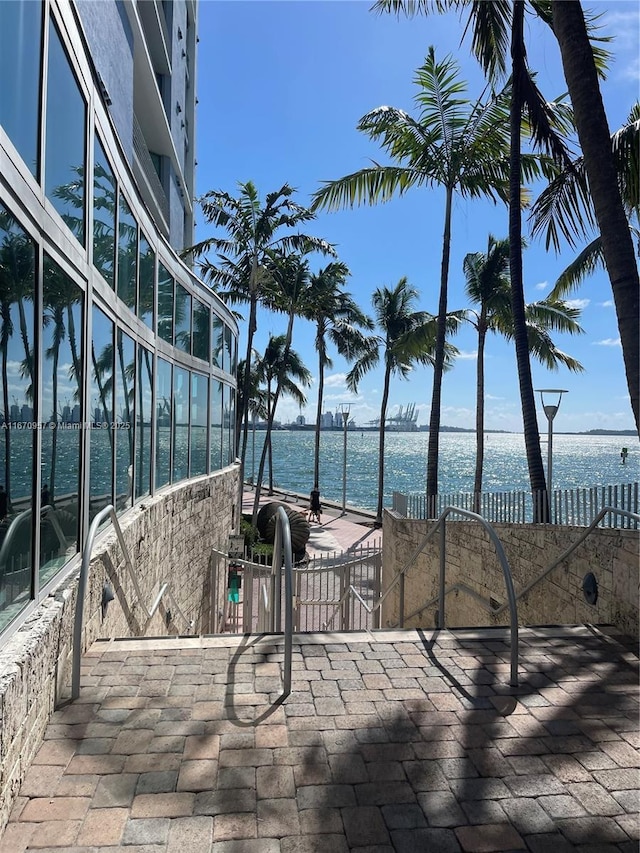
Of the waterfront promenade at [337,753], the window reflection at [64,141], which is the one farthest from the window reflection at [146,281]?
the waterfront promenade at [337,753]

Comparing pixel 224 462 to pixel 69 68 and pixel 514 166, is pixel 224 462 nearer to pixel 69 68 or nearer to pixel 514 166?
pixel 514 166

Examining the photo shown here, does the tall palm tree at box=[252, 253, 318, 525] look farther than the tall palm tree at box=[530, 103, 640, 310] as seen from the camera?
Yes

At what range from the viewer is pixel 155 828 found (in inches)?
88.9

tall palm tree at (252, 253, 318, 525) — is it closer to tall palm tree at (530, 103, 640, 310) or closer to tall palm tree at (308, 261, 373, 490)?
tall palm tree at (308, 261, 373, 490)

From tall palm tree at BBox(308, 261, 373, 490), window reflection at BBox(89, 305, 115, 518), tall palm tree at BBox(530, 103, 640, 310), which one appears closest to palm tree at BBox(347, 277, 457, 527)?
tall palm tree at BBox(308, 261, 373, 490)

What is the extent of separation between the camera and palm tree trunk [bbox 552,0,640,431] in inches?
201

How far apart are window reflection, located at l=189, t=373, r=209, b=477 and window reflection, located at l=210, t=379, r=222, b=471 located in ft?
2.21

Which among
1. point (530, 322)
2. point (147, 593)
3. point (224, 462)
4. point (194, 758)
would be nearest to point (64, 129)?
point (194, 758)

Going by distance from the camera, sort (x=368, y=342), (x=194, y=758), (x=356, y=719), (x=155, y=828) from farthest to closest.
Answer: (x=368, y=342) → (x=356, y=719) → (x=194, y=758) → (x=155, y=828)

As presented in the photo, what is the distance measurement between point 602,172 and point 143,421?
5.80 m

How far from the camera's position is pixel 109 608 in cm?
451

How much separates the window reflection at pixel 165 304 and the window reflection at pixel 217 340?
3.38 metres

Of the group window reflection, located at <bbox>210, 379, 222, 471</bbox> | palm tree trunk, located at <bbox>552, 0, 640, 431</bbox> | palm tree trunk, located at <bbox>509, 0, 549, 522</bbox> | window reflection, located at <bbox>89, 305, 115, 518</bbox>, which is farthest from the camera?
window reflection, located at <bbox>210, 379, 222, 471</bbox>

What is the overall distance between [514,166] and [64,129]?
8913mm
